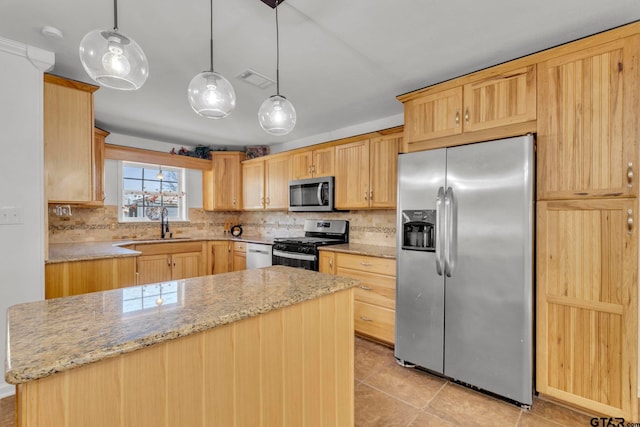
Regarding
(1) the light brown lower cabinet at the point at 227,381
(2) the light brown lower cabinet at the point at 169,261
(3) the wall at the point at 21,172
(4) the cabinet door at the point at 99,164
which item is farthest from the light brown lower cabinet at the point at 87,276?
(1) the light brown lower cabinet at the point at 227,381

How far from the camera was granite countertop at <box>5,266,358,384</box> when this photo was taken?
28.1 inches

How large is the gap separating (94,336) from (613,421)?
2.71 metres

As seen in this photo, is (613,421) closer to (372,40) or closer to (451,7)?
(451,7)

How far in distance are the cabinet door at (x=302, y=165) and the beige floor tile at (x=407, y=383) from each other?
2449 mm

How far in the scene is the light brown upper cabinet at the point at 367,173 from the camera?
3.16 meters

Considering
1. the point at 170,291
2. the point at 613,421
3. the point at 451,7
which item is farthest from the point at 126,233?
the point at 613,421

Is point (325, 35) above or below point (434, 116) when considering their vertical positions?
above

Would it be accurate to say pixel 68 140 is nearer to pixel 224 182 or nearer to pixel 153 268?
pixel 153 268

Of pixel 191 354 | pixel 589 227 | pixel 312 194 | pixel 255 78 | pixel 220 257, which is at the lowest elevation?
Answer: pixel 220 257

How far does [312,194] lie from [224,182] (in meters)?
1.80

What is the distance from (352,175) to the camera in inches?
138

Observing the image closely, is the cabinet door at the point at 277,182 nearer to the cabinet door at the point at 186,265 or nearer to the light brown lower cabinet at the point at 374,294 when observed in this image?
the cabinet door at the point at 186,265

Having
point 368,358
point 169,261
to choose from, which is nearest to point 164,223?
point 169,261

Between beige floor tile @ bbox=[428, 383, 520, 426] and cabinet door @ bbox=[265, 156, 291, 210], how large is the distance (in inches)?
114
